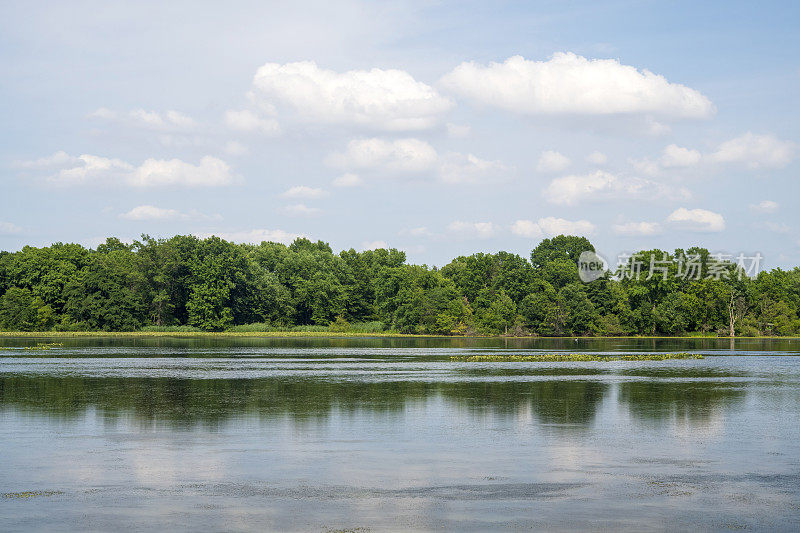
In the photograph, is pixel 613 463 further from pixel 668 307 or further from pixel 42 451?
pixel 668 307


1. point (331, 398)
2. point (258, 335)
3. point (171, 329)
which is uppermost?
point (331, 398)

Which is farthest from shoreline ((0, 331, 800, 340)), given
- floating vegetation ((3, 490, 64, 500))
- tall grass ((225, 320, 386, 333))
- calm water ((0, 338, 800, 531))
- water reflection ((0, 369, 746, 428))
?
floating vegetation ((3, 490, 64, 500))

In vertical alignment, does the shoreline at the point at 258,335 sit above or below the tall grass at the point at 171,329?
below

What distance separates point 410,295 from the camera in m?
135

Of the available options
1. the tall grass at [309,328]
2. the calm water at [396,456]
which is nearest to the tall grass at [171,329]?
the tall grass at [309,328]

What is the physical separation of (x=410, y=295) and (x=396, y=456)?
116m

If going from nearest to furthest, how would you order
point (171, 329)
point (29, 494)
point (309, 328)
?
point (29, 494), point (171, 329), point (309, 328)

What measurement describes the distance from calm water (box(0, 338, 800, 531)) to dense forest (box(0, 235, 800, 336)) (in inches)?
3576

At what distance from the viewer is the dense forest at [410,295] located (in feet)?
406

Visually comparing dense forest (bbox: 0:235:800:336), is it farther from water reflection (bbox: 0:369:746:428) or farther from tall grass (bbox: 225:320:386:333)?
water reflection (bbox: 0:369:746:428)

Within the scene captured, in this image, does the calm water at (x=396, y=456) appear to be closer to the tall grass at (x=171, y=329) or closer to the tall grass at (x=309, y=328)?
the tall grass at (x=171, y=329)

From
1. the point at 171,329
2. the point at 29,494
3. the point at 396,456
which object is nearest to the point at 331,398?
the point at 396,456

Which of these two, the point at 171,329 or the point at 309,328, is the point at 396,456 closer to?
the point at 171,329

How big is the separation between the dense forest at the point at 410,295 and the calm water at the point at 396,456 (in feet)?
298
